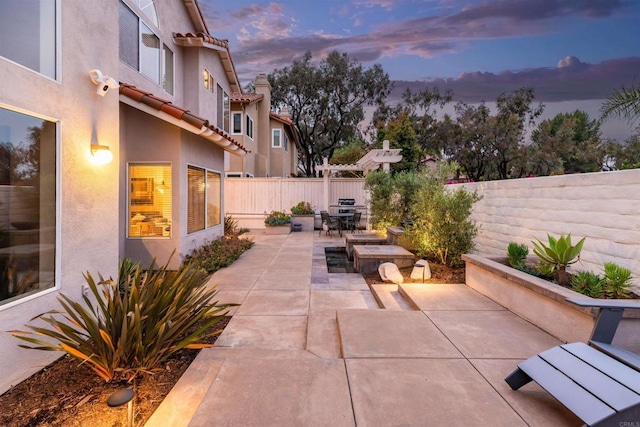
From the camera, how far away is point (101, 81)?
4094mm

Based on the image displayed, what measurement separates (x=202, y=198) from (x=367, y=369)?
7060mm

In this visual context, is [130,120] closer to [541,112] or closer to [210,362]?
[210,362]

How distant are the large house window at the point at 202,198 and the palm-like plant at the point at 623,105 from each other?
8.32 meters

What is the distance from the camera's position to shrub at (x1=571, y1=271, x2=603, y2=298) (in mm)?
3496

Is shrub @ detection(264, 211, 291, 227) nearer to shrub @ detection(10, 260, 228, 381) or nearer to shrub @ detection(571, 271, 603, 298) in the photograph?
shrub @ detection(10, 260, 228, 381)

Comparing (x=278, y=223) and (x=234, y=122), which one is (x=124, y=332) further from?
(x=234, y=122)

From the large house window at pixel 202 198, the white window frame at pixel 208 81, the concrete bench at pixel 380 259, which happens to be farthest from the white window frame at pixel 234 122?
the concrete bench at pixel 380 259

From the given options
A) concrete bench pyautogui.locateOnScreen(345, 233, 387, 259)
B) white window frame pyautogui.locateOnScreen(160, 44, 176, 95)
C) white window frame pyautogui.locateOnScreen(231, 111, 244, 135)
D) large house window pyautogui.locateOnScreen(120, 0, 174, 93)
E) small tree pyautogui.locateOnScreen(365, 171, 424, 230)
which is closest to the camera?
large house window pyautogui.locateOnScreen(120, 0, 174, 93)

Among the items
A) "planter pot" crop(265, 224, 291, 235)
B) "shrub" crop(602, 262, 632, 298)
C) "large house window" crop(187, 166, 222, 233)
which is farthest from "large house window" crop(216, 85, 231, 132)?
"shrub" crop(602, 262, 632, 298)

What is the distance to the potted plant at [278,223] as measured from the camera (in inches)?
554

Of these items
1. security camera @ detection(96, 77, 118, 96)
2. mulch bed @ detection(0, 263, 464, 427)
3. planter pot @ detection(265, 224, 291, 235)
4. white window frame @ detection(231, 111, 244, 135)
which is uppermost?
white window frame @ detection(231, 111, 244, 135)

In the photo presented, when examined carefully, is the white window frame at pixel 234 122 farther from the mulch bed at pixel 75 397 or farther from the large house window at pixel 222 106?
the mulch bed at pixel 75 397

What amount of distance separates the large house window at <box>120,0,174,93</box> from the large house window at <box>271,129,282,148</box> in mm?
13875

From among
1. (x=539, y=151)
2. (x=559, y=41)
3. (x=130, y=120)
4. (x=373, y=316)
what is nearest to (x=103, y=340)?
(x=373, y=316)
